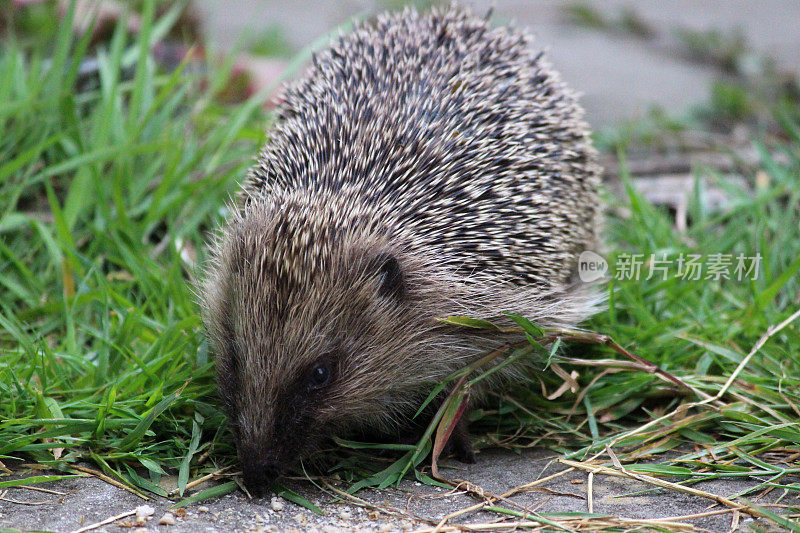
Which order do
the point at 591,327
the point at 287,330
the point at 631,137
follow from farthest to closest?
1. the point at 631,137
2. the point at 591,327
3. the point at 287,330

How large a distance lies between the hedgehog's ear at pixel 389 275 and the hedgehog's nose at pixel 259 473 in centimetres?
97

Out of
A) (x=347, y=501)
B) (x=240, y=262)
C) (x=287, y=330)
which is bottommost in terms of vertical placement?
(x=347, y=501)

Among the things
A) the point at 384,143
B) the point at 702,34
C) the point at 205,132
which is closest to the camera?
the point at 384,143

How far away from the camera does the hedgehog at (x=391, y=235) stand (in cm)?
371

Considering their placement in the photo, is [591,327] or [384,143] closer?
[384,143]

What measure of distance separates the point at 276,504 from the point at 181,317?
1596mm

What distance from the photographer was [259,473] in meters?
3.60

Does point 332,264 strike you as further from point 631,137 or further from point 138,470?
point 631,137

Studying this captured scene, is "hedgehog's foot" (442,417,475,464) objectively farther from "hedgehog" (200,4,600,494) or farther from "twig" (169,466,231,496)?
"twig" (169,466,231,496)

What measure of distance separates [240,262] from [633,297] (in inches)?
102


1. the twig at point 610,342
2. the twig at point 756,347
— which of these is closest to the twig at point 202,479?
the twig at point 610,342

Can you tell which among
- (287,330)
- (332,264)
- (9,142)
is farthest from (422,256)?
(9,142)

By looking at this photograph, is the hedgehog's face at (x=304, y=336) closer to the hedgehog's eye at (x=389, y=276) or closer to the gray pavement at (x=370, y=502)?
the hedgehog's eye at (x=389, y=276)

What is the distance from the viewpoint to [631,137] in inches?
315
